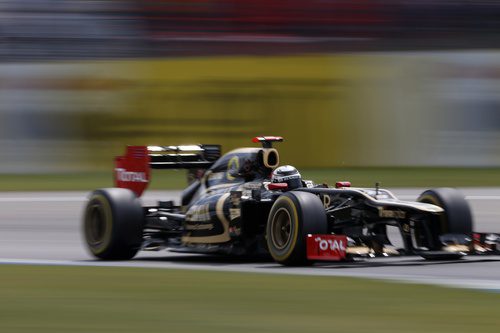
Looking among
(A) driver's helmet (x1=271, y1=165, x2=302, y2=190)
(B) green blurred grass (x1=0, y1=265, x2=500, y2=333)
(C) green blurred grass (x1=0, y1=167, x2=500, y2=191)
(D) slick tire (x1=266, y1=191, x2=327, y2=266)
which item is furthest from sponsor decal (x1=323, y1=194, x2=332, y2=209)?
(C) green blurred grass (x1=0, y1=167, x2=500, y2=191)

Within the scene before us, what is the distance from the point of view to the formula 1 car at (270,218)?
9867mm

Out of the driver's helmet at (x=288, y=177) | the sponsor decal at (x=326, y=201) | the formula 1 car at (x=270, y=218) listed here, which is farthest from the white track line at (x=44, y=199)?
the sponsor decal at (x=326, y=201)

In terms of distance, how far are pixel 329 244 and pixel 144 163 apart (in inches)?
109

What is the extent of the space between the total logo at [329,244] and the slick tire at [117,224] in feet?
6.98

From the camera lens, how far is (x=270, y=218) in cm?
1013

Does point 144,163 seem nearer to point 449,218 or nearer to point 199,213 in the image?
point 199,213

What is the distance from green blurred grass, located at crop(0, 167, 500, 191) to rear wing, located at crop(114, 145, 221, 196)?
24.6ft

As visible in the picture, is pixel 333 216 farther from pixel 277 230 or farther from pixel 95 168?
pixel 95 168

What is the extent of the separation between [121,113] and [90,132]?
0.66m

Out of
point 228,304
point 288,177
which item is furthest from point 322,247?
point 228,304

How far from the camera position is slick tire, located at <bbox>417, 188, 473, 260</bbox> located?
33.8 ft

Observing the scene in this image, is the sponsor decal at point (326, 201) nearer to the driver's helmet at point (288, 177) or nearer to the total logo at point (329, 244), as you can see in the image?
the driver's helmet at point (288, 177)

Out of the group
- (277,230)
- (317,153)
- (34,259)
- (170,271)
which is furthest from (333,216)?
(317,153)

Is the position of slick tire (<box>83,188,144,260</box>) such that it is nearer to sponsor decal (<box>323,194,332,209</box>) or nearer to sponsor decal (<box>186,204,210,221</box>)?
sponsor decal (<box>186,204,210,221</box>)
